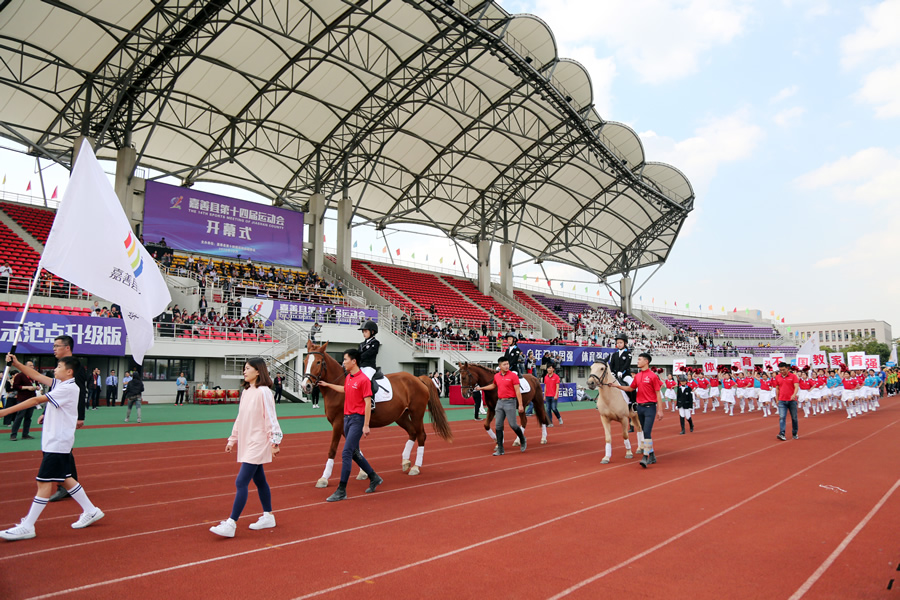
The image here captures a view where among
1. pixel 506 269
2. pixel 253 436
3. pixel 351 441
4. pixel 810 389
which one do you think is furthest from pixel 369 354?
pixel 506 269

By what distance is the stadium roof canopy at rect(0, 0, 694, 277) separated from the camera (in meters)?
25.1

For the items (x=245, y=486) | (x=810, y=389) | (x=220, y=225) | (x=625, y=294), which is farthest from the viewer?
(x=625, y=294)

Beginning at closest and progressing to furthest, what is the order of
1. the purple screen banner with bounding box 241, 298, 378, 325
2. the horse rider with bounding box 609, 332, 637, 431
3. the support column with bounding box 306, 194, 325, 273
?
the horse rider with bounding box 609, 332, 637, 431
the purple screen banner with bounding box 241, 298, 378, 325
the support column with bounding box 306, 194, 325, 273

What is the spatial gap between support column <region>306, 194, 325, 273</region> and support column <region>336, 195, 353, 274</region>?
1253 millimetres

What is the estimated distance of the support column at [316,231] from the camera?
39.6 metres

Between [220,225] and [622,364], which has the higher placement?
[220,225]

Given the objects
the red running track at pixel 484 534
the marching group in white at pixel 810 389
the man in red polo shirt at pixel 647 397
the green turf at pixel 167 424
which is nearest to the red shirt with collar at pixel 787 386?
the red running track at pixel 484 534

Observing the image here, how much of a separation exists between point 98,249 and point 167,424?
534 inches

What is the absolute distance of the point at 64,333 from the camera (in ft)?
74.8

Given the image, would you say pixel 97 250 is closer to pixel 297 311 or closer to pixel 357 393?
pixel 357 393

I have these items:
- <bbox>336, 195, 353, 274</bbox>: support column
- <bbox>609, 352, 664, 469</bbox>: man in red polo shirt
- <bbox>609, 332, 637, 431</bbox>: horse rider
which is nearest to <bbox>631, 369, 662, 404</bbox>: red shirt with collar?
<bbox>609, 352, 664, 469</bbox>: man in red polo shirt

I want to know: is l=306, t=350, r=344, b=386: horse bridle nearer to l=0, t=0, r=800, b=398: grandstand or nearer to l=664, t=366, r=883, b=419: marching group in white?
l=664, t=366, r=883, b=419: marching group in white

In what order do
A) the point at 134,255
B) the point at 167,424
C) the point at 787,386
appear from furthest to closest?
the point at 167,424 < the point at 787,386 < the point at 134,255

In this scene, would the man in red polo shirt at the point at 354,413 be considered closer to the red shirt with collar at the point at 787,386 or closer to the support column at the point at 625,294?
Result: the red shirt with collar at the point at 787,386
